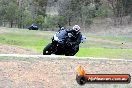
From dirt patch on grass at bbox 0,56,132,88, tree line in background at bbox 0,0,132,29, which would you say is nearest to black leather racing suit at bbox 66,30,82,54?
dirt patch on grass at bbox 0,56,132,88

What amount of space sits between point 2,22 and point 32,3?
398 inches

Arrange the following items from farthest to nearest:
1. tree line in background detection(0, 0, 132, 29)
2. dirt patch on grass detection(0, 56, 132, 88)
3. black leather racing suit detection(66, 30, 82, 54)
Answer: tree line in background detection(0, 0, 132, 29)
black leather racing suit detection(66, 30, 82, 54)
dirt patch on grass detection(0, 56, 132, 88)

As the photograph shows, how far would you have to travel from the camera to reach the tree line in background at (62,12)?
72562mm

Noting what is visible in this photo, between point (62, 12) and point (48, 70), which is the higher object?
point (48, 70)

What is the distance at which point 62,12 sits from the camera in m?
77.9

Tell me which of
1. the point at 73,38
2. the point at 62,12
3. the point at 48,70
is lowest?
the point at 62,12

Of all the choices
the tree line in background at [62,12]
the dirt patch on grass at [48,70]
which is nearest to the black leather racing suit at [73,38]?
the dirt patch on grass at [48,70]

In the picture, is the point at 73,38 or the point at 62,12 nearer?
the point at 73,38

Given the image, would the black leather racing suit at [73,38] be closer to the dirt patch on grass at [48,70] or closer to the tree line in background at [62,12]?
the dirt patch on grass at [48,70]

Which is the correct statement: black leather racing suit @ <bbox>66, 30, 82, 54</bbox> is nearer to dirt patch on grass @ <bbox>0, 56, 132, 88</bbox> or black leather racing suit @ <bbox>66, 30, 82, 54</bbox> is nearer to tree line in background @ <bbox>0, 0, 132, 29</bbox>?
dirt patch on grass @ <bbox>0, 56, 132, 88</bbox>

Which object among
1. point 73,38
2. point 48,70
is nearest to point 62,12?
point 73,38

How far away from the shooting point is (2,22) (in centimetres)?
7388

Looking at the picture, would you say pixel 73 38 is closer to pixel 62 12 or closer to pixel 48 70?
pixel 48 70

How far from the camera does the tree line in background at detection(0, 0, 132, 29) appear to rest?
72562 mm
